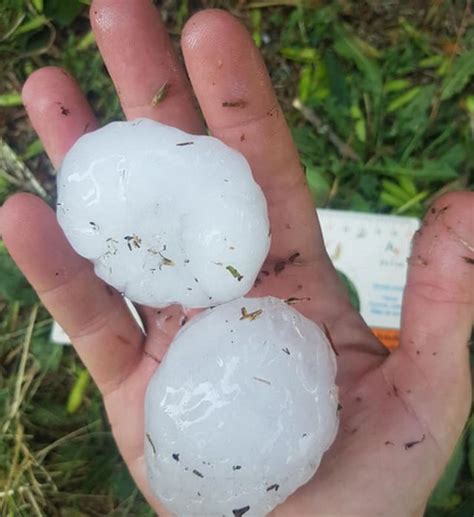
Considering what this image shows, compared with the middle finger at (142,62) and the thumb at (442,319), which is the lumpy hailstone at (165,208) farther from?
the thumb at (442,319)

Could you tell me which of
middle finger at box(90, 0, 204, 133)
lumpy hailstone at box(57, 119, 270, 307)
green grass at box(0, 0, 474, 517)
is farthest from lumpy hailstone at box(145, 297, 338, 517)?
green grass at box(0, 0, 474, 517)

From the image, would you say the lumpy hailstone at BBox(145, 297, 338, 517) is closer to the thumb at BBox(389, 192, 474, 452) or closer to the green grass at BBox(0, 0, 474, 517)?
the thumb at BBox(389, 192, 474, 452)

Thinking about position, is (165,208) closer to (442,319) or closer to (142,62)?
(142,62)

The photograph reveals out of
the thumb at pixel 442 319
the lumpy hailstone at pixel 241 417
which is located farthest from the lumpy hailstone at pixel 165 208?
the thumb at pixel 442 319

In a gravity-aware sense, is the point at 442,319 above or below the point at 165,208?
below

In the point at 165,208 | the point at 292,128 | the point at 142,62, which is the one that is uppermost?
the point at 142,62

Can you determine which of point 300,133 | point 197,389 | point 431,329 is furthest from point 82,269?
point 300,133

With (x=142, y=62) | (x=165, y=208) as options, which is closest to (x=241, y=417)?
(x=165, y=208)
